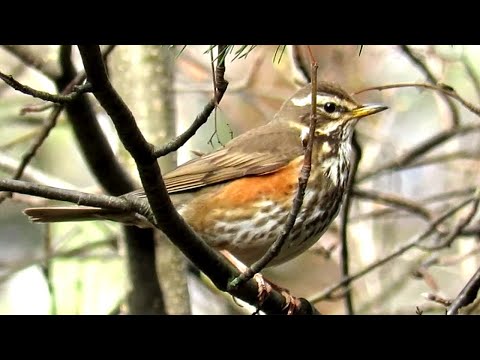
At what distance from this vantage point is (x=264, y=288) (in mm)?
4035

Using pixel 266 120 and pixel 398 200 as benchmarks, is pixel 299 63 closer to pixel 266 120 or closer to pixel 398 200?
pixel 398 200

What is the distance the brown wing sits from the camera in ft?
15.1

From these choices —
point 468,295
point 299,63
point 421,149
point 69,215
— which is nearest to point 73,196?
point 69,215

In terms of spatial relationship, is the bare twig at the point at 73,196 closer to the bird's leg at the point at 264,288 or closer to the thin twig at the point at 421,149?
the bird's leg at the point at 264,288

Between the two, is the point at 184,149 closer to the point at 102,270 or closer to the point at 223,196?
the point at 102,270

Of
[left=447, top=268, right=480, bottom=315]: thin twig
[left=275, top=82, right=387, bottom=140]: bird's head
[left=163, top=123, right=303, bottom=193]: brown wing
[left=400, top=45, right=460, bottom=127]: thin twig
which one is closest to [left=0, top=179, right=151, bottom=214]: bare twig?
[left=447, top=268, right=480, bottom=315]: thin twig

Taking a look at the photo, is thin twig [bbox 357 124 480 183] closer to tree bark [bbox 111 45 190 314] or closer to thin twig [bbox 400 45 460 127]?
thin twig [bbox 400 45 460 127]

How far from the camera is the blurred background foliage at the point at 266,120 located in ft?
19.3
